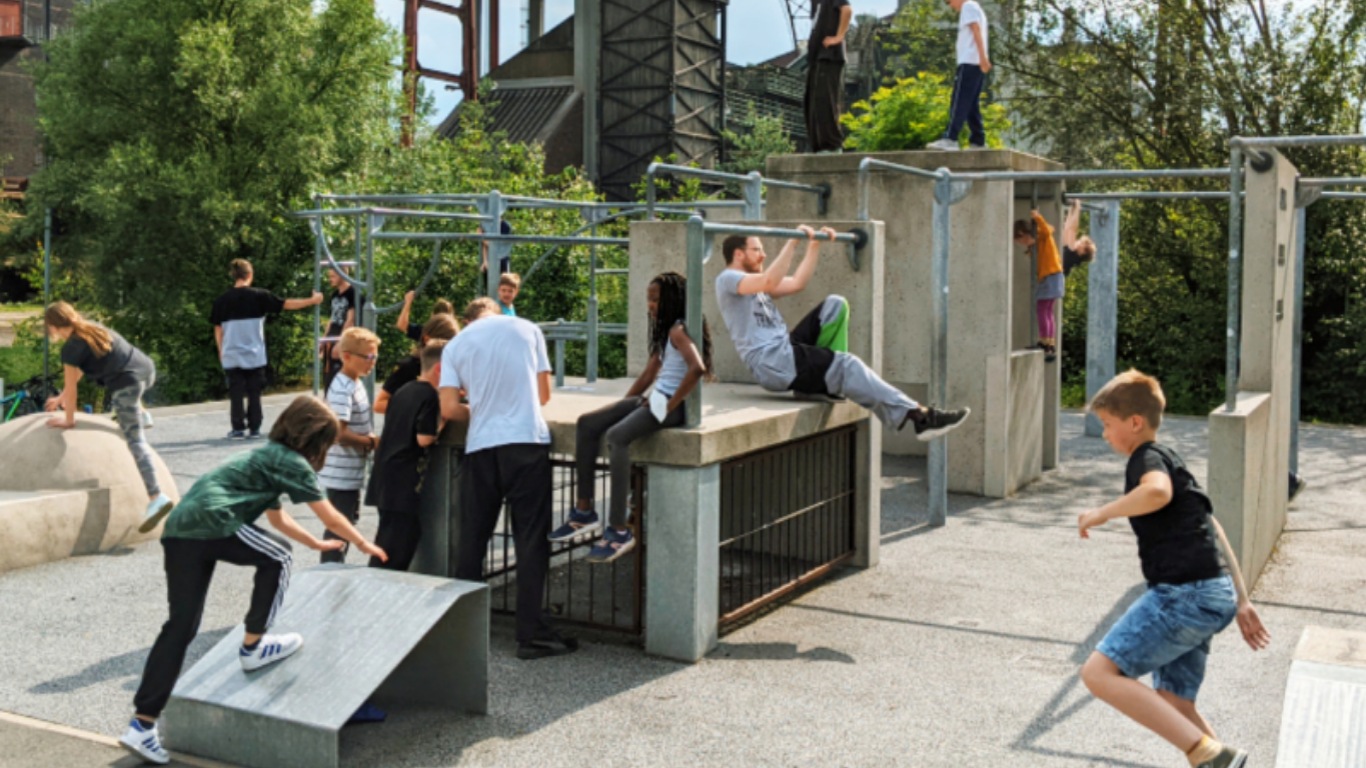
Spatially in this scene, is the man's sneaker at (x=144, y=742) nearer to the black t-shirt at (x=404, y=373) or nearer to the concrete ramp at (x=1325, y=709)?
the black t-shirt at (x=404, y=373)

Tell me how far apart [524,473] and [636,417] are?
0.59 m

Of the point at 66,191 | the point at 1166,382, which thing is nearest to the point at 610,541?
the point at 1166,382

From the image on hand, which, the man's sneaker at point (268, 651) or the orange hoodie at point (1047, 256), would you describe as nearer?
the man's sneaker at point (268, 651)

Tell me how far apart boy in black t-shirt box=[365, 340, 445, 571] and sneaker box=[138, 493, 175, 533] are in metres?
2.89

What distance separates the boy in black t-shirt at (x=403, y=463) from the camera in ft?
20.8

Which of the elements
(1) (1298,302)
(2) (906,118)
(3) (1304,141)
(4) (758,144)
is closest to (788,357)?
(3) (1304,141)

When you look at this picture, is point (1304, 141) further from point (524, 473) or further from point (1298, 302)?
point (524, 473)

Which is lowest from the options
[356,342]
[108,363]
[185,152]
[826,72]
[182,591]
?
[182,591]

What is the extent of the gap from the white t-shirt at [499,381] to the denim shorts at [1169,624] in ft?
9.55

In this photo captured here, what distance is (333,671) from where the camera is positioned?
5.12m

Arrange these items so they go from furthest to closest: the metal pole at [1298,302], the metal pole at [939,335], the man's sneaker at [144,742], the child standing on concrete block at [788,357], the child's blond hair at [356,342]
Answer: the metal pole at [1298,302], the metal pole at [939,335], the child standing on concrete block at [788,357], the child's blond hair at [356,342], the man's sneaker at [144,742]

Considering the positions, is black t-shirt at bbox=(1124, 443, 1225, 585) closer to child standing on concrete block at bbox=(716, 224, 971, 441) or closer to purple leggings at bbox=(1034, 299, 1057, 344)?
child standing on concrete block at bbox=(716, 224, 971, 441)

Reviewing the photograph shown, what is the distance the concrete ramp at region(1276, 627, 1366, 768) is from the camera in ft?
14.4

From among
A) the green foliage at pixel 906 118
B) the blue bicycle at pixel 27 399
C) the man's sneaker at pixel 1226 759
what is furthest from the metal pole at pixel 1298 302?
the blue bicycle at pixel 27 399
